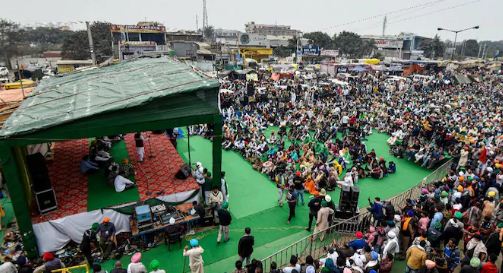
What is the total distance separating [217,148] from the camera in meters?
10.3

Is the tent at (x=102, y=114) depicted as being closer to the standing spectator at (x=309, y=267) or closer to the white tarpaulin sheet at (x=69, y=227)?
the white tarpaulin sheet at (x=69, y=227)

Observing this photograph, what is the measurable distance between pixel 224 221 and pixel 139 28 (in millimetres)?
73245

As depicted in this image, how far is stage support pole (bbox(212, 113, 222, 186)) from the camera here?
9.89 m

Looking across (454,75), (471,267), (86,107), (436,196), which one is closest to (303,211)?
(436,196)


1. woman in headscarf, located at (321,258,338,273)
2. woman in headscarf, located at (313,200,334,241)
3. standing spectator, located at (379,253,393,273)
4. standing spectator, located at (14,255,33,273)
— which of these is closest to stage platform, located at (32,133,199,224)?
standing spectator, located at (14,255,33,273)

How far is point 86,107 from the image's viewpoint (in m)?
8.99

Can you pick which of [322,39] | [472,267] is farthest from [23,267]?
[322,39]

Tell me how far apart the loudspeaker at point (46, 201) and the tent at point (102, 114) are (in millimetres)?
444

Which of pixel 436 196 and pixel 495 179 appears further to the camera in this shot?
pixel 495 179

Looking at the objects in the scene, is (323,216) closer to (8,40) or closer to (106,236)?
(106,236)

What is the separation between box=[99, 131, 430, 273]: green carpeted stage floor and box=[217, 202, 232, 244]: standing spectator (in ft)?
0.86

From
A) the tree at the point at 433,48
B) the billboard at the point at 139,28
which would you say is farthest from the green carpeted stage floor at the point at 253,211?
the tree at the point at 433,48

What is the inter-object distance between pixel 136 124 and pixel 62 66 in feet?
151

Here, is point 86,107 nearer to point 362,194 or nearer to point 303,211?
point 303,211
